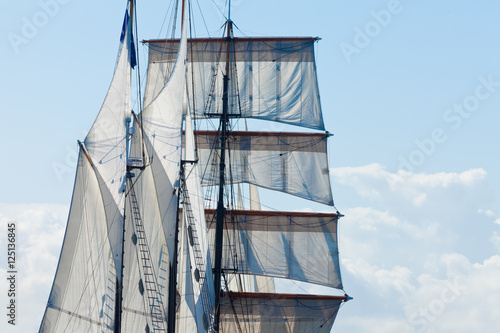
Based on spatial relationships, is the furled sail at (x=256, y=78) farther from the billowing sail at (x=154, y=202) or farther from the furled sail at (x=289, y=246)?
the billowing sail at (x=154, y=202)

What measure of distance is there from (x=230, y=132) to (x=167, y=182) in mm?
16039

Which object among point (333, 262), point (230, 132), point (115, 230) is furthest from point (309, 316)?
point (115, 230)

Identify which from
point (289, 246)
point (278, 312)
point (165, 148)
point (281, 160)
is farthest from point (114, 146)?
point (278, 312)

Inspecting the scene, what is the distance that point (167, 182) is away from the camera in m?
48.2

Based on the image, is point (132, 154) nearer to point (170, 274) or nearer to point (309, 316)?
point (170, 274)

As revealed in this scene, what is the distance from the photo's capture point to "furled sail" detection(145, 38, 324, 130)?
64.6 m

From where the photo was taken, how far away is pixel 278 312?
6244cm

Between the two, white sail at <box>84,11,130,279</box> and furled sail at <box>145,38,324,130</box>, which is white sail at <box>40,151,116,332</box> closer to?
white sail at <box>84,11,130,279</box>

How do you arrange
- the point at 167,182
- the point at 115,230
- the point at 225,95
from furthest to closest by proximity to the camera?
the point at 225,95 → the point at 167,182 → the point at 115,230

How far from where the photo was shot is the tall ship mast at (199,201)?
44719 mm

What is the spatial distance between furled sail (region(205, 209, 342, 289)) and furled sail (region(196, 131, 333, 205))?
225 cm

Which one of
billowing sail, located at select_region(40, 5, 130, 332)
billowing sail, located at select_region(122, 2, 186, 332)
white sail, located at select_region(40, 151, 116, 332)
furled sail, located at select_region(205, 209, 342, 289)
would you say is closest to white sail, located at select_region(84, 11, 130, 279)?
billowing sail, located at select_region(40, 5, 130, 332)

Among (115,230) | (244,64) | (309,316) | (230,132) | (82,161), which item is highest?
(244,64)

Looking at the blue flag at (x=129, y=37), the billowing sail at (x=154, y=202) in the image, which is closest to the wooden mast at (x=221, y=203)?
the billowing sail at (x=154, y=202)
